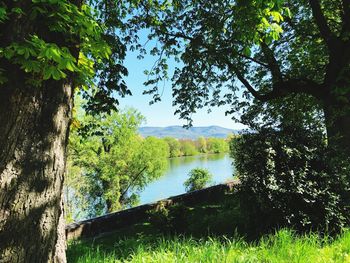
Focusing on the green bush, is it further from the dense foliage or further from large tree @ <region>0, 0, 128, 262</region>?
the dense foliage

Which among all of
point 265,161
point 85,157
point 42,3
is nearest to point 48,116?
point 42,3

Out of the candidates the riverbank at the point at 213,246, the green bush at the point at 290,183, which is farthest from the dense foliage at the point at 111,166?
the green bush at the point at 290,183

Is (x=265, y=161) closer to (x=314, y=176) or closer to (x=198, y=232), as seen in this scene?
(x=314, y=176)

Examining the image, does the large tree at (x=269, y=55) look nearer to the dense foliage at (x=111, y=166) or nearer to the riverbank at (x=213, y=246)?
the riverbank at (x=213, y=246)

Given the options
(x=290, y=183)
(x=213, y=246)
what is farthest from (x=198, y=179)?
(x=213, y=246)

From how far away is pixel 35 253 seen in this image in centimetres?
304

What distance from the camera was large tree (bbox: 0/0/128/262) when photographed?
113 inches

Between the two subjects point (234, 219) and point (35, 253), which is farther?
point (234, 219)

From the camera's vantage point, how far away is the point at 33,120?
3.11 m

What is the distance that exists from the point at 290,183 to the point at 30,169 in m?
4.96

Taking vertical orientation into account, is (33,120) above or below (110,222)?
above

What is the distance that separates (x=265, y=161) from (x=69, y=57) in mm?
4800

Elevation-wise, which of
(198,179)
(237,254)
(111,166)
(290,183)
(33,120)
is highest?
(33,120)

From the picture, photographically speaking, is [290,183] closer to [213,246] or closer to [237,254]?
[237,254]
